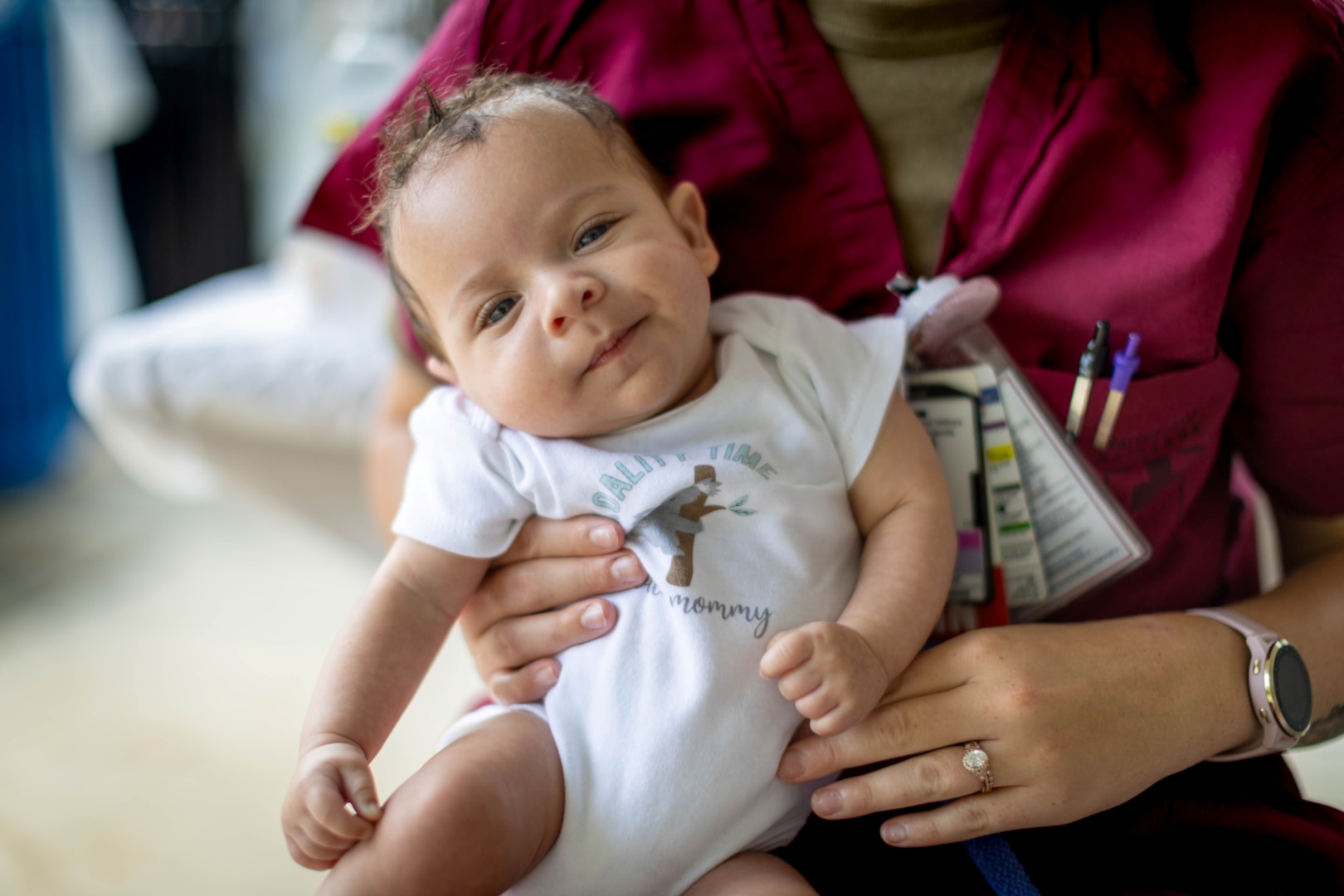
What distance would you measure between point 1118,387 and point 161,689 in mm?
1750

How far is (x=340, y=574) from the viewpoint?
2270 mm

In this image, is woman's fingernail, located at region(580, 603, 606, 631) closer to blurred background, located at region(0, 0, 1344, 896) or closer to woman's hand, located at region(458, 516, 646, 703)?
woman's hand, located at region(458, 516, 646, 703)

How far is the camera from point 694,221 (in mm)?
841

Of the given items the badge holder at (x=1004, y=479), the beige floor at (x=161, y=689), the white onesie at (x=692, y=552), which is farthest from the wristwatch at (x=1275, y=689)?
the beige floor at (x=161, y=689)

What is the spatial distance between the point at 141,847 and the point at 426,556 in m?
1.08

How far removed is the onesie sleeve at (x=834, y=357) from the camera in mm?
782

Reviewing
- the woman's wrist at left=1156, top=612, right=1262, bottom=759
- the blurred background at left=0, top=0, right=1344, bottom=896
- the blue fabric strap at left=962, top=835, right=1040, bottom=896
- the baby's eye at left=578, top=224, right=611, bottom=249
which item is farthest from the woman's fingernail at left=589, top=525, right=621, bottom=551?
the blurred background at left=0, top=0, right=1344, bottom=896

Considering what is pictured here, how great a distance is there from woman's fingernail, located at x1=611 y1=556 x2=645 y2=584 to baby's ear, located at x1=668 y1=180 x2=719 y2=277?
0.82 feet

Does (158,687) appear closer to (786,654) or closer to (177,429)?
(177,429)

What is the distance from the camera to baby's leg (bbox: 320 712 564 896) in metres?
0.61

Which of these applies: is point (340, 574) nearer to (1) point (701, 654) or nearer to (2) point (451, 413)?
(2) point (451, 413)

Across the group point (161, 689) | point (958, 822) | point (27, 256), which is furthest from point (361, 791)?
point (27, 256)

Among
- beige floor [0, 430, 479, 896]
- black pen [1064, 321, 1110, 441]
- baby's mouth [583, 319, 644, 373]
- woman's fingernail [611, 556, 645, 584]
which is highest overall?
baby's mouth [583, 319, 644, 373]

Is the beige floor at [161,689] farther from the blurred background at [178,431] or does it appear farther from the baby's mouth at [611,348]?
the baby's mouth at [611,348]
